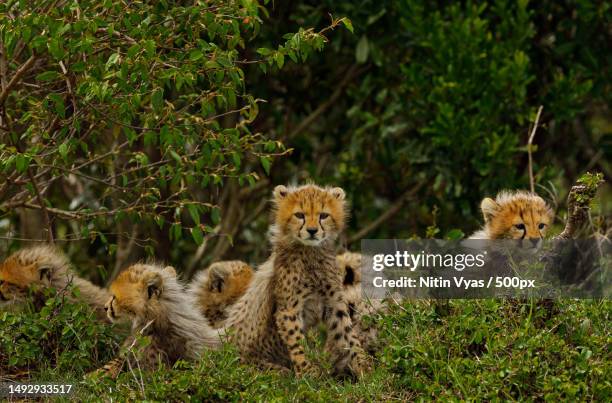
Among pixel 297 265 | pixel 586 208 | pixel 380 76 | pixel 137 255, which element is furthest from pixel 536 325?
pixel 137 255

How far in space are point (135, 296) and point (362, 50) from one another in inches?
135

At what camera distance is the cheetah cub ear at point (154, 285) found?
6.97 metres

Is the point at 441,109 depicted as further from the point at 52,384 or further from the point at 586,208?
the point at 52,384

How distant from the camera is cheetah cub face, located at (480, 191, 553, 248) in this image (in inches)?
282

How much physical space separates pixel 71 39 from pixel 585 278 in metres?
3.29

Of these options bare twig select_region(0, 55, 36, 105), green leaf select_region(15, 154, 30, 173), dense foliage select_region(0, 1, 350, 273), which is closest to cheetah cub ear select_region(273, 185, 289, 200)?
dense foliage select_region(0, 1, 350, 273)

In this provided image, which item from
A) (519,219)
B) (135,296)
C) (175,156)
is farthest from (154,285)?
(519,219)

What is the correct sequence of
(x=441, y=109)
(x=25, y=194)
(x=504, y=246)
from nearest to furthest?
(x=504, y=246) → (x=25, y=194) → (x=441, y=109)

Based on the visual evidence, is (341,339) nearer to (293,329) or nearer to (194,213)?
(293,329)

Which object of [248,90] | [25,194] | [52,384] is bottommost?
[52,384]

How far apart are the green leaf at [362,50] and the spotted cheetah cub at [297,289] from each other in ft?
7.33

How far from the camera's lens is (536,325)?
6.21m

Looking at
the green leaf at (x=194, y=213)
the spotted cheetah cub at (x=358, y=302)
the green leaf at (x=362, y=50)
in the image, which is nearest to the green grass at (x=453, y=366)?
the spotted cheetah cub at (x=358, y=302)

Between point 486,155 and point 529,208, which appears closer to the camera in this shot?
point 529,208
